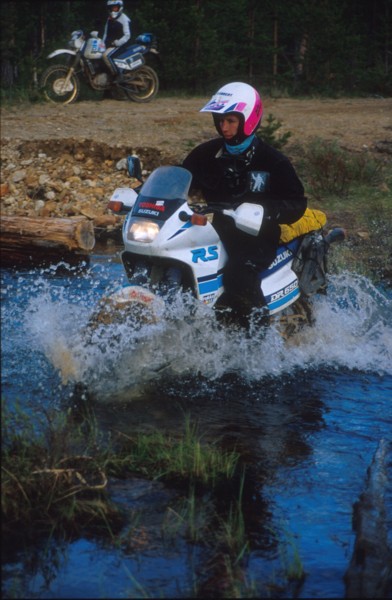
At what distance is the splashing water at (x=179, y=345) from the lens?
20.3 ft

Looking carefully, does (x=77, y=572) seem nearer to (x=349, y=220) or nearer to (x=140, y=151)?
(x=349, y=220)

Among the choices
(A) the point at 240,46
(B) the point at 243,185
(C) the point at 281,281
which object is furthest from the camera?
(A) the point at 240,46

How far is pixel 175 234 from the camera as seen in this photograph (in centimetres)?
612

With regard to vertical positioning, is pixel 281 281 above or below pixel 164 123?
above

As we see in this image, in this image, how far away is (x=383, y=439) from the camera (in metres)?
5.87

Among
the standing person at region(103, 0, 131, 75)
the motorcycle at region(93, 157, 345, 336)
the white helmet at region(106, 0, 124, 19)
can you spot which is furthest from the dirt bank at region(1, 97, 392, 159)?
the motorcycle at region(93, 157, 345, 336)

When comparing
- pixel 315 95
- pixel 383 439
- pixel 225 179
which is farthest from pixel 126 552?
pixel 315 95

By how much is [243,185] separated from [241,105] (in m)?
0.56

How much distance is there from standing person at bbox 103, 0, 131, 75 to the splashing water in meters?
12.4

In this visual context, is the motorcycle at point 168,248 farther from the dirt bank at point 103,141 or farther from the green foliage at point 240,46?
the green foliage at point 240,46

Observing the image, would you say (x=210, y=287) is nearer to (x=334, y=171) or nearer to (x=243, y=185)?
(x=243, y=185)

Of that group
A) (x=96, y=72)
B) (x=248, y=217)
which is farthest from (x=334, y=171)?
(x=248, y=217)

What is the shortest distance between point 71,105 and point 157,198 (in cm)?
1379

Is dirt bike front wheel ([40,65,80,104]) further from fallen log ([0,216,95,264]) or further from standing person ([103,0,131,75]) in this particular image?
fallen log ([0,216,95,264])
